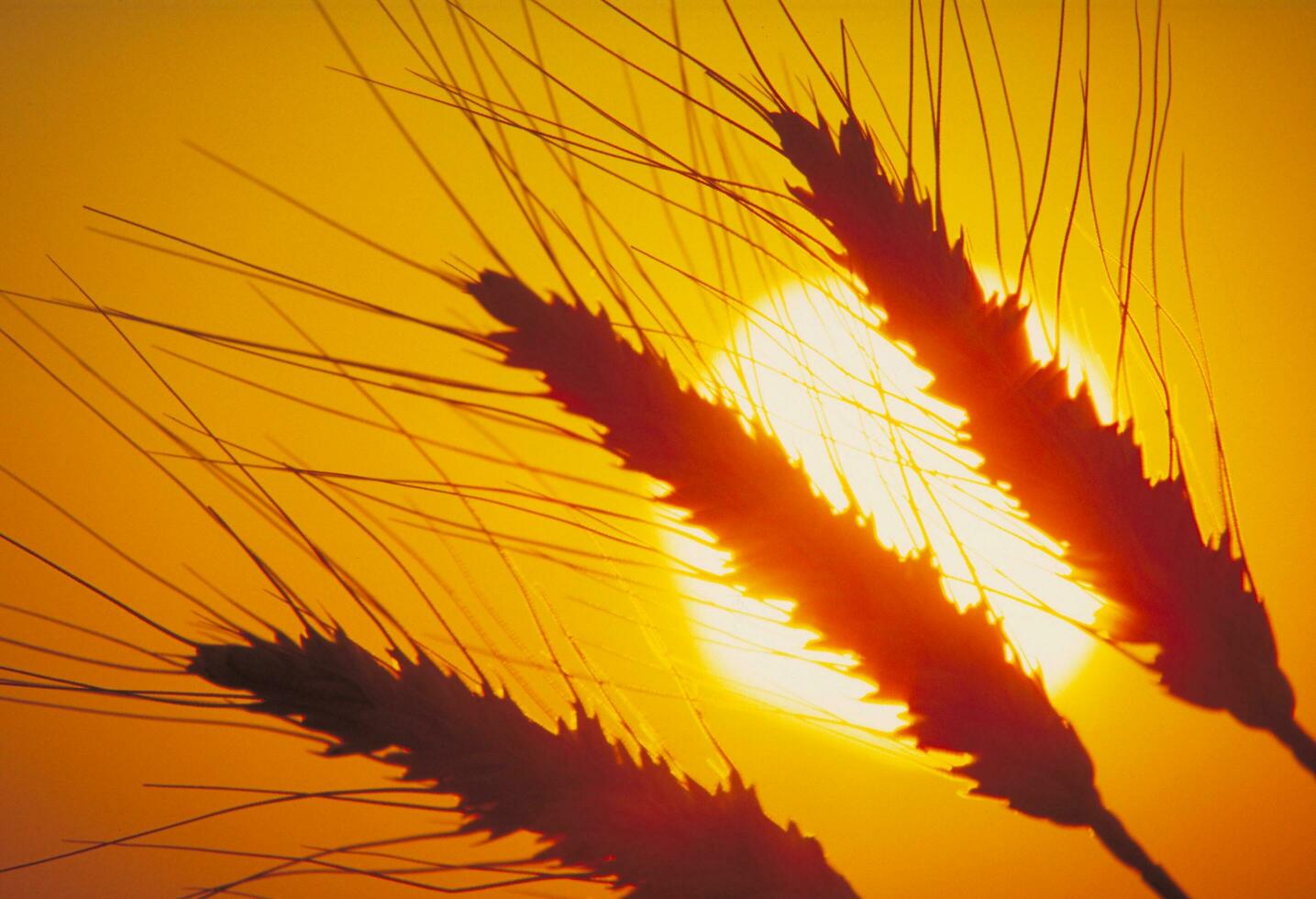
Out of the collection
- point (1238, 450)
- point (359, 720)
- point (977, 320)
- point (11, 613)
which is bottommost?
point (11, 613)

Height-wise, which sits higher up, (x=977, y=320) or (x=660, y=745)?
(x=977, y=320)

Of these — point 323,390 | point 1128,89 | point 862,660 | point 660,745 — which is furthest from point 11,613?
point 1128,89

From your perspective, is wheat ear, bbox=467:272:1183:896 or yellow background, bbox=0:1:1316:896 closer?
wheat ear, bbox=467:272:1183:896

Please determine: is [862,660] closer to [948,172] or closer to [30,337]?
[948,172]

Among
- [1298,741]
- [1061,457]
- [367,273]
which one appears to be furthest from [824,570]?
[367,273]

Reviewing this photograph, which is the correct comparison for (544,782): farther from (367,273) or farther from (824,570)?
(367,273)

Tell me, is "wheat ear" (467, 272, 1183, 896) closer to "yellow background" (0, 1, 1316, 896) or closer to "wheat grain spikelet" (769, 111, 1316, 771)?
"wheat grain spikelet" (769, 111, 1316, 771)

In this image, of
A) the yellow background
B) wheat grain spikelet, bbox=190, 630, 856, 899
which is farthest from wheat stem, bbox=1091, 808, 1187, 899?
the yellow background
